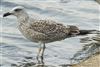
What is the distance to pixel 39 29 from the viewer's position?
796 centimetres

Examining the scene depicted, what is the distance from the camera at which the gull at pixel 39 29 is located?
7.91 meters

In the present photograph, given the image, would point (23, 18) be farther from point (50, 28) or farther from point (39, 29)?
point (50, 28)

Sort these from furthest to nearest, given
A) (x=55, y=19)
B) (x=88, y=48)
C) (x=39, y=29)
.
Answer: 1. (x=55, y=19)
2. (x=88, y=48)
3. (x=39, y=29)

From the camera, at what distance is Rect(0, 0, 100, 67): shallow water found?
8230 mm

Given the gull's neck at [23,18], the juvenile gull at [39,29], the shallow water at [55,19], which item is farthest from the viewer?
the shallow water at [55,19]

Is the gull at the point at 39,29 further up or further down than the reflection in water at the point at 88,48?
further up

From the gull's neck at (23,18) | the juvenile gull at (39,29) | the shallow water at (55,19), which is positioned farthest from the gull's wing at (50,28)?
the shallow water at (55,19)

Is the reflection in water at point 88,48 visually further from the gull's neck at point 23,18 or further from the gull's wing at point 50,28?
the gull's neck at point 23,18

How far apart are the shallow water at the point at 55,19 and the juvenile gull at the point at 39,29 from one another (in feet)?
1.46

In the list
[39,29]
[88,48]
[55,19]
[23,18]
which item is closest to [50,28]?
[39,29]

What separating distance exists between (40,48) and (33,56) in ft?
0.87

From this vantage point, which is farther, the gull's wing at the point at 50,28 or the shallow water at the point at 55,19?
the shallow water at the point at 55,19

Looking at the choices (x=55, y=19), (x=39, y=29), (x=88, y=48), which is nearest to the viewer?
(x=39, y=29)

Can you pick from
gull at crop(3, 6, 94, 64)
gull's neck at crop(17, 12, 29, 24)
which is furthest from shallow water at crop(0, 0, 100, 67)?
gull's neck at crop(17, 12, 29, 24)
